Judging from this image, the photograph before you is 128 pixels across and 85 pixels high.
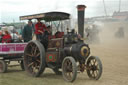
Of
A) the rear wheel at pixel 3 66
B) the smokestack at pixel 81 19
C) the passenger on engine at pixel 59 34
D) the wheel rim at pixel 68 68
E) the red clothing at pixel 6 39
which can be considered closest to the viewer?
the wheel rim at pixel 68 68

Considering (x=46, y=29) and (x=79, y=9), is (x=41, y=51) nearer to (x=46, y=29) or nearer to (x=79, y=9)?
(x=46, y=29)

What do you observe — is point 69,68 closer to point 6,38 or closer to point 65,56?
point 65,56

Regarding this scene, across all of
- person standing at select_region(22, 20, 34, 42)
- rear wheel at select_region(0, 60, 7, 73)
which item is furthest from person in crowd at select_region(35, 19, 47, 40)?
person standing at select_region(22, 20, 34, 42)

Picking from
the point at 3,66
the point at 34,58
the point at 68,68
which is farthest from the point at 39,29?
the point at 3,66

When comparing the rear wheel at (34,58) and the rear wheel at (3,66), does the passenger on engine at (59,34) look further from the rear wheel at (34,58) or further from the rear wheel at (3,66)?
the rear wheel at (3,66)

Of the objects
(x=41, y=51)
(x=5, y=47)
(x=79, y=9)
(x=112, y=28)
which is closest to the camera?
(x=41, y=51)

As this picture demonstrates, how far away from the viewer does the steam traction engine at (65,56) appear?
6.66m

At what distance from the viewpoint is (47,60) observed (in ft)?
23.8

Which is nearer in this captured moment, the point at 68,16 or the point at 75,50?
the point at 75,50

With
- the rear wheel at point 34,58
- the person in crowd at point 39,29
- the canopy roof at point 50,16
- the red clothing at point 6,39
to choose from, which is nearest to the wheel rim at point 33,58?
the rear wheel at point 34,58

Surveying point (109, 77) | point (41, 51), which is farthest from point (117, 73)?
point (41, 51)

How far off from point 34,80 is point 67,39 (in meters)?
1.53

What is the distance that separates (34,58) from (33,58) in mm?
57

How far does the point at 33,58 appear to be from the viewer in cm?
780
